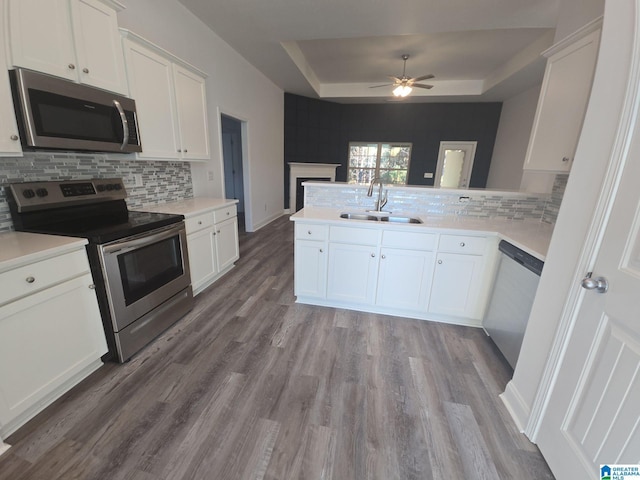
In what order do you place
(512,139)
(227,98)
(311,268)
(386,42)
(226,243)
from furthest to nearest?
(512,139)
(386,42)
(227,98)
(226,243)
(311,268)

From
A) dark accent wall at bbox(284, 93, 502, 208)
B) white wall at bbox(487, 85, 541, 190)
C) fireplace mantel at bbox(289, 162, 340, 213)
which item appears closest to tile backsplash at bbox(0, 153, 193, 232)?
fireplace mantel at bbox(289, 162, 340, 213)

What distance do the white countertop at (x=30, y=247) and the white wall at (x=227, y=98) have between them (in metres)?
1.85

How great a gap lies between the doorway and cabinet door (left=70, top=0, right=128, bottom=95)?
3.48 meters

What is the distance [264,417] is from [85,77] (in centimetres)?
234

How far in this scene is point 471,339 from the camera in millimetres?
2146

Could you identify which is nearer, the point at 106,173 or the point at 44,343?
the point at 44,343

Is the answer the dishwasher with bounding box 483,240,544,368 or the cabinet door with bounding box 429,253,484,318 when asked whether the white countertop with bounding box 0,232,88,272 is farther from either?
the dishwasher with bounding box 483,240,544,368

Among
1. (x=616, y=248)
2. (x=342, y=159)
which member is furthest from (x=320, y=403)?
(x=342, y=159)

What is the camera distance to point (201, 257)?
260cm

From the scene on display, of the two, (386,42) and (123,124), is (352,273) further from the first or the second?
(386,42)

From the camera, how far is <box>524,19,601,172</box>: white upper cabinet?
4.90ft

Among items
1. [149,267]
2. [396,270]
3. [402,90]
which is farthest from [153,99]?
[402,90]

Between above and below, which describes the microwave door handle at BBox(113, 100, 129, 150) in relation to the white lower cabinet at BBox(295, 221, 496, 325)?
above

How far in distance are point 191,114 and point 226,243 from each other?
1393 mm
